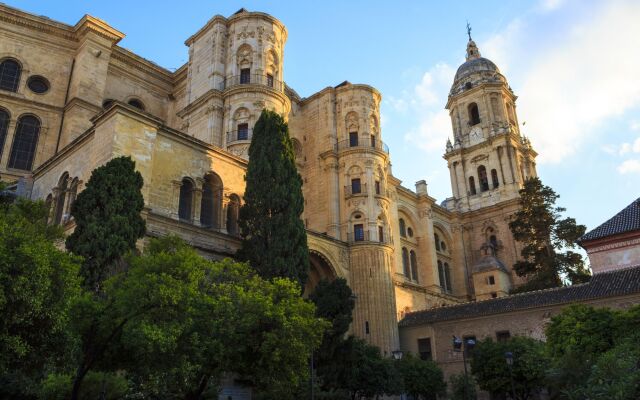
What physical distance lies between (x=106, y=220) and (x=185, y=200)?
20.6ft

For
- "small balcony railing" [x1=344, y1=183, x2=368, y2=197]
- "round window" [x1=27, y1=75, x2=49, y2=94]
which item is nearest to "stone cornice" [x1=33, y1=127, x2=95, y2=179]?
"round window" [x1=27, y1=75, x2=49, y2=94]

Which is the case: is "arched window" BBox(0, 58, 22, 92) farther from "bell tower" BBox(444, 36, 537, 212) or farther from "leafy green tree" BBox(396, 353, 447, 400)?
"bell tower" BBox(444, 36, 537, 212)

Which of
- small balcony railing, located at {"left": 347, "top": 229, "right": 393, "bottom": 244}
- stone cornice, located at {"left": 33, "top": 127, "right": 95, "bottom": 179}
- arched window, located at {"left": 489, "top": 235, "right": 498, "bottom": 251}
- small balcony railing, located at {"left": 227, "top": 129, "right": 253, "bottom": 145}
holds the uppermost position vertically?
small balcony railing, located at {"left": 227, "top": 129, "right": 253, "bottom": 145}

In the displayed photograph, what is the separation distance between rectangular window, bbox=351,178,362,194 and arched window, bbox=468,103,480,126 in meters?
24.1

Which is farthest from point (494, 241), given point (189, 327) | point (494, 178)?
point (189, 327)

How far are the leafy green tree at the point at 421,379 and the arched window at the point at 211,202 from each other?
10259 millimetres

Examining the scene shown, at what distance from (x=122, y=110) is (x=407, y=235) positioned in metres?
25.7

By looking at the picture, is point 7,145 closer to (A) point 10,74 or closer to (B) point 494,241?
(A) point 10,74

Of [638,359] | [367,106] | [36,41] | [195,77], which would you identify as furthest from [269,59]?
[638,359]

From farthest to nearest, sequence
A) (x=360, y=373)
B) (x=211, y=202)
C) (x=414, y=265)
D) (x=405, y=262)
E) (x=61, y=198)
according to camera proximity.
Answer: (x=414, y=265), (x=405, y=262), (x=211, y=202), (x=61, y=198), (x=360, y=373)

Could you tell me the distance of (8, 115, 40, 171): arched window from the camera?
26406 mm

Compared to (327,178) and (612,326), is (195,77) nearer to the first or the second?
(327,178)

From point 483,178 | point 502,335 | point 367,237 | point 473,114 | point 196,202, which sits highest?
point 473,114

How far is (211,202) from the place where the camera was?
75.4 ft
